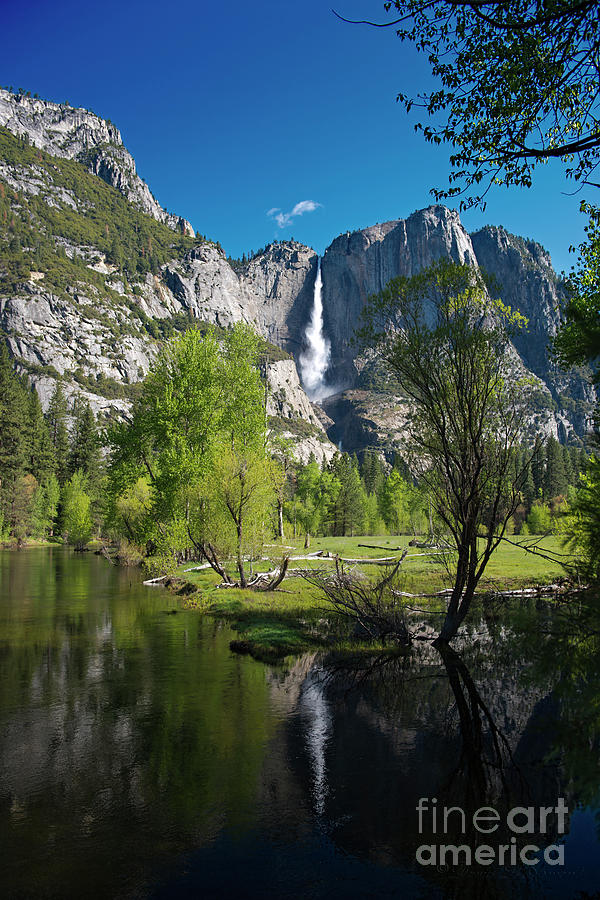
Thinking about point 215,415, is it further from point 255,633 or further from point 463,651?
point 463,651

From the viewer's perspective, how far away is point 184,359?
39.0 metres

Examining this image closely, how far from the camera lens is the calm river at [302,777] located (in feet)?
22.4

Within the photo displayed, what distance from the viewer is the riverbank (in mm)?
18922

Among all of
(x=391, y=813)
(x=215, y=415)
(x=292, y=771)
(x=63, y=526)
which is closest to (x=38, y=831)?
(x=292, y=771)

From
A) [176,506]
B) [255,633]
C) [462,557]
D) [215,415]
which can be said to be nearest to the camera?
[462,557]

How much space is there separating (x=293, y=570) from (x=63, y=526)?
2960 inches

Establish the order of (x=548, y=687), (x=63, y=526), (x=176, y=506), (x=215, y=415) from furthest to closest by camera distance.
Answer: (x=63, y=526), (x=215, y=415), (x=176, y=506), (x=548, y=687)

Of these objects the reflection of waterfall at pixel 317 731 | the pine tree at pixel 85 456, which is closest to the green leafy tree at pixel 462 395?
the reflection of waterfall at pixel 317 731

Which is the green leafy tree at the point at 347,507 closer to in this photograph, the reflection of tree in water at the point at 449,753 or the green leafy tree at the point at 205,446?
the green leafy tree at the point at 205,446

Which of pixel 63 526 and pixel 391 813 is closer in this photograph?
pixel 391 813

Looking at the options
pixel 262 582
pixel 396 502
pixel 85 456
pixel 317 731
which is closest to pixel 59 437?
pixel 85 456

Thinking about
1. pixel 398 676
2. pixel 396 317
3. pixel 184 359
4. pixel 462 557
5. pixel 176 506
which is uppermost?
pixel 184 359

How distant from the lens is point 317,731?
11.3 meters

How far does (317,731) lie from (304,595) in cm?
1717
